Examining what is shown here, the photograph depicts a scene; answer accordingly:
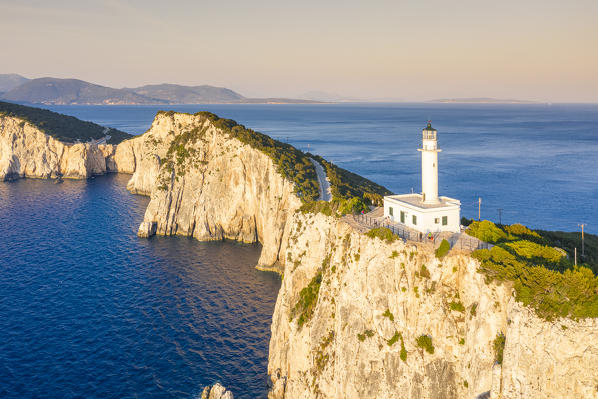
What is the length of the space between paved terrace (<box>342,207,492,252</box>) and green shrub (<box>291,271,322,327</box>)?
23.9 ft

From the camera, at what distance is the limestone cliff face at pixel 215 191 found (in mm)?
80125

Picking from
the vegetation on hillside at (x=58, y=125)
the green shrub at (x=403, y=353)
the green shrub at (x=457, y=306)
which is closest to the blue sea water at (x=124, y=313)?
the green shrub at (x=403, y=353)

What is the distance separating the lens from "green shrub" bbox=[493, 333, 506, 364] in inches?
1067

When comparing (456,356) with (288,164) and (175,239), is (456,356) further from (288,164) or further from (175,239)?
(175,239)

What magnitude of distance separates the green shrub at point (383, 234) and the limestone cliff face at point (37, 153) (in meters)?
132

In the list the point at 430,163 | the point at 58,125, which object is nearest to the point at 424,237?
the point at 430,163

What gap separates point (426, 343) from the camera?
31.7 metres

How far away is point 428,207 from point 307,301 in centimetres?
1573

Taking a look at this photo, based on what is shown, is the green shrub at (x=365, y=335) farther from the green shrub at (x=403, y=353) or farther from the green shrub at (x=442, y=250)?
the green shrub at (x=442, y=250)

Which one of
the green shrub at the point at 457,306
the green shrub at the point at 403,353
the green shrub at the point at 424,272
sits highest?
the green shrub at the point at 424,272

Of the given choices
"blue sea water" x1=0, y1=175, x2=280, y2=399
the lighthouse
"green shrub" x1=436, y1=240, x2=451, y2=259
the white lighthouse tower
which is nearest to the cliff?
"green shrub" x1=436, y1=240, x2=451, y2=259

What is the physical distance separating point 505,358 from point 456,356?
4.56 m

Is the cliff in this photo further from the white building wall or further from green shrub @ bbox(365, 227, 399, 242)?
the white building wall

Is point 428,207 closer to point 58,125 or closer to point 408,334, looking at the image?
point 408,334
